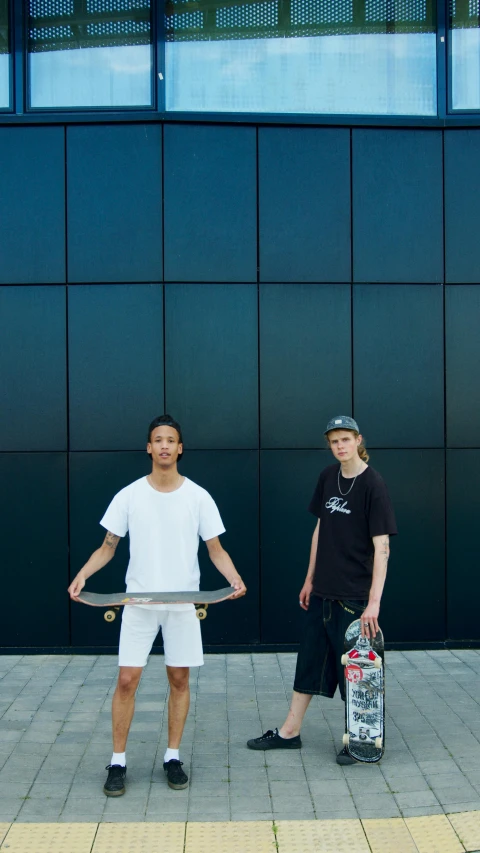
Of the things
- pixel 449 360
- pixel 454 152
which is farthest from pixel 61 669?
pixel 454 152

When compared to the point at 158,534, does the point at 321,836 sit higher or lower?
lower

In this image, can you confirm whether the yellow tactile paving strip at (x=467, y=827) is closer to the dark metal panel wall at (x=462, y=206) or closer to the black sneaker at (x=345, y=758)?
the black sneaker at (x=345, y=758)

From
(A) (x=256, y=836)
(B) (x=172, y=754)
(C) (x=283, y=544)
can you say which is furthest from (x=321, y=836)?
(C) (x=283, y=544)

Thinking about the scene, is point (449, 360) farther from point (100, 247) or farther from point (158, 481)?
point (158, 481)

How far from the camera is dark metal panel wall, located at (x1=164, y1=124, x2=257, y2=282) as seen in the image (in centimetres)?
697

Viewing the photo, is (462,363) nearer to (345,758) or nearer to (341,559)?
(341,559)

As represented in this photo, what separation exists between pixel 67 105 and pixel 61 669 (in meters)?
4.75

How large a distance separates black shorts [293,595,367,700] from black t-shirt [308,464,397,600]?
0.07 meters

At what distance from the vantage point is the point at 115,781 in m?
4.21

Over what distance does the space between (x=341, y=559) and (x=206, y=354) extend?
282cm

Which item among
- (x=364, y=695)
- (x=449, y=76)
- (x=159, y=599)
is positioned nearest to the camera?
(x=159, y=599)

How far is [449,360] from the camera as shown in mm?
7098

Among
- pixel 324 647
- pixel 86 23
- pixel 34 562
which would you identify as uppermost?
pixel 86 23

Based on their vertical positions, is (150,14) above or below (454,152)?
above
